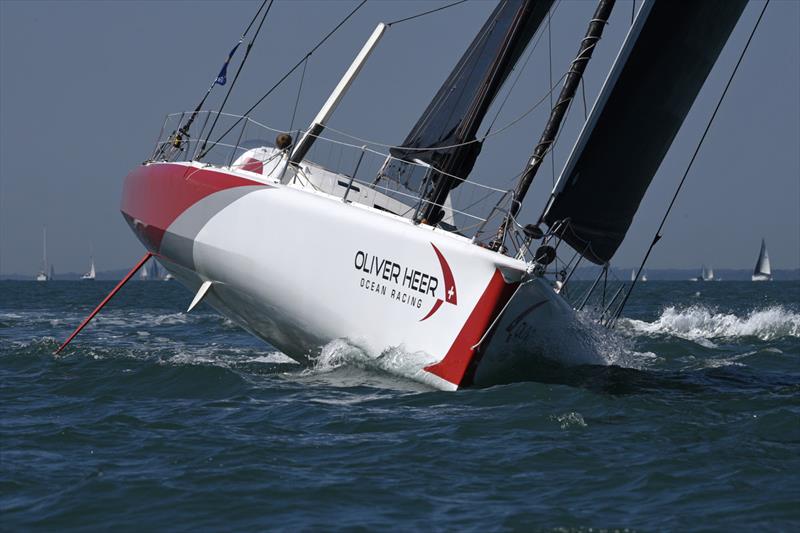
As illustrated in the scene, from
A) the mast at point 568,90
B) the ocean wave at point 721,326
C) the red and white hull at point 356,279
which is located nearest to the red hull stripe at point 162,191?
the red and white hull at point 356,279

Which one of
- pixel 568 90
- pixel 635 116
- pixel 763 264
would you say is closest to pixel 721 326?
pixel 635 116

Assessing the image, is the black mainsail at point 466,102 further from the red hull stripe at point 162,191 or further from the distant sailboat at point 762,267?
the distant sailboat at point 762,267

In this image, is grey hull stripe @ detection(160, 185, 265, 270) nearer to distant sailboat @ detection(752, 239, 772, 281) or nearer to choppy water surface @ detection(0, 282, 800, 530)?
choppy water surface @ detection(0, 282, 800, 530)

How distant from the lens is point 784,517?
18.2 ft

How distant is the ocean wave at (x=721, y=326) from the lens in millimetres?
18750

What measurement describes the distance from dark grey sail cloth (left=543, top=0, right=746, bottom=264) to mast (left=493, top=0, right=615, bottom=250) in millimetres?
284

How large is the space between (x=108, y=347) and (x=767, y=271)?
9753 cm

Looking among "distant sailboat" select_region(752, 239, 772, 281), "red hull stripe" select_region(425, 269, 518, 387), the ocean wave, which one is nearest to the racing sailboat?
"red hull stripe" select_region(425, 269, 518, 387)

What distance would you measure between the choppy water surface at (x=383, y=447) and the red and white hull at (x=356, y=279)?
0.31 metres

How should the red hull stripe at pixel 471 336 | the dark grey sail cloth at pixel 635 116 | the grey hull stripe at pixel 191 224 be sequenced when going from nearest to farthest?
the red hull stripe at pixel 471 336, the dark grey sail cloth at pixel 635 116, the grey hull stripe at pixel 191 224

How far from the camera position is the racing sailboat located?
9070 millimetres

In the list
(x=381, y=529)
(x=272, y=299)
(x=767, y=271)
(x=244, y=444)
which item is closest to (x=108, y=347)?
(x=272, y=299)

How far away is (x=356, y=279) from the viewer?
9.52 m

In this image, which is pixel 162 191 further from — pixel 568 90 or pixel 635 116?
pixel 635 116
